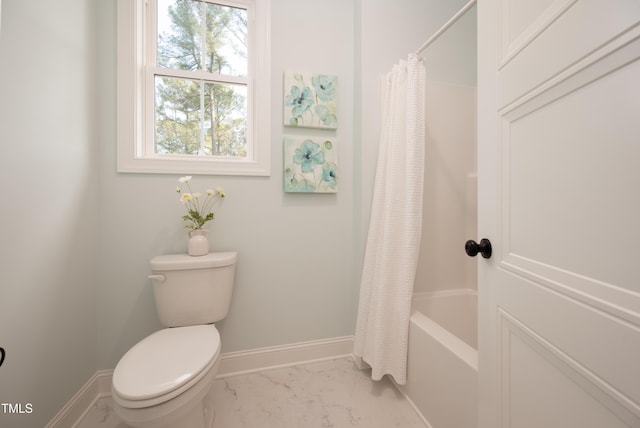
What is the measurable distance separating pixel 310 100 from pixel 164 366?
1.49 meters

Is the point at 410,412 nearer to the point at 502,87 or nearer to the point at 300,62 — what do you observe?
the point at 502,87

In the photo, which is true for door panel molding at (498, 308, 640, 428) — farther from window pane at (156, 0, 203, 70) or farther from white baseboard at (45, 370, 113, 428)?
window pane at (156, 0, 203, 70)

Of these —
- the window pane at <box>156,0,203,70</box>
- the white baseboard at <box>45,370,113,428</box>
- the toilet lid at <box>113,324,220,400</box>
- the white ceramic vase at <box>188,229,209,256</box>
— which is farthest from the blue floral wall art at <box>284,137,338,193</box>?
the white baseboard at <box>45,370,113,428</box>

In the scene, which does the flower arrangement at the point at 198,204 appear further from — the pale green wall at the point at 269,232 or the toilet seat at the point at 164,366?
the toilet seat at the point at 164,366

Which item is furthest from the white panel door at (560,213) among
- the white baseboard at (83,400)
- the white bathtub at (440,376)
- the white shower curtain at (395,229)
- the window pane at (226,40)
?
the white baseboard at (83,400)

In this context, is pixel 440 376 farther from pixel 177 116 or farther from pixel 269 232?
pixel 177 116

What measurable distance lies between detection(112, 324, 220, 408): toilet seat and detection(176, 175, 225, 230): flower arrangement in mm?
541

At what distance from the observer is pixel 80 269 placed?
3.86 ft

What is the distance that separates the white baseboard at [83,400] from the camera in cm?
104

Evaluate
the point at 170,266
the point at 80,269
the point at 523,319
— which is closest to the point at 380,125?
the point at 523,319

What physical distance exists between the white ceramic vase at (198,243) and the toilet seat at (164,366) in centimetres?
37

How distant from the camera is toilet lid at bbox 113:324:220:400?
0.80 m

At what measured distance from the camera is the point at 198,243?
1303 mm

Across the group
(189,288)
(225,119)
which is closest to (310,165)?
(225,119)
